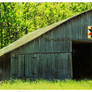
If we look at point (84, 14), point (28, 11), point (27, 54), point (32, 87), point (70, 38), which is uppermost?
point (28, 11)

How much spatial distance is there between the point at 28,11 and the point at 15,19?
22.9 feet

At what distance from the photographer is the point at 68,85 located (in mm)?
15992

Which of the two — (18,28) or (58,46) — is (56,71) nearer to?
(58,46)

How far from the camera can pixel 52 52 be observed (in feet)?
59.6

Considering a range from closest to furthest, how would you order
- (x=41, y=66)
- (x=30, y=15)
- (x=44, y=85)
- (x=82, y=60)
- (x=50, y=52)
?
1. (x=44, y=85)
2. (x=41, y=66)
3. (x=50, y=52)
4. (x=82, y=60)
5. (x=30, y=15)

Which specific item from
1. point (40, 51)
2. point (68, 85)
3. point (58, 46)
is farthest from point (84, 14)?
point (68, 85)

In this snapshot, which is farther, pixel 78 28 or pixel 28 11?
A: pixel 28 11

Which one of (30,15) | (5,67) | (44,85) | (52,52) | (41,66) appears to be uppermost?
(30,15)

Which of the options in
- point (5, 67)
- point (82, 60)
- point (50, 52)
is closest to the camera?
point (50, 52)

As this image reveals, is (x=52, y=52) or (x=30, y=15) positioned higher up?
(x=30, y=15)

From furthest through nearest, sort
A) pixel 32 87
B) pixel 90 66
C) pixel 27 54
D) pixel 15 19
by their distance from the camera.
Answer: pixel 15 19 → pixel 90 66 → pixel 27 54 → pixel 32 87

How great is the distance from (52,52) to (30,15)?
27.1 metres

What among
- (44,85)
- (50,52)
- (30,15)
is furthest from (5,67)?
(30,15)

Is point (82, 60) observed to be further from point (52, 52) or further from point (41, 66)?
point (41, 66)
